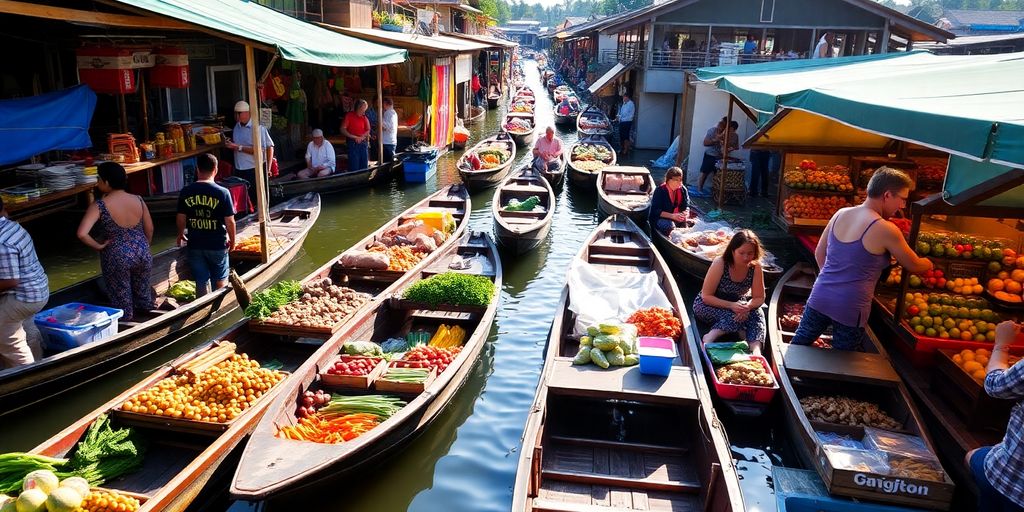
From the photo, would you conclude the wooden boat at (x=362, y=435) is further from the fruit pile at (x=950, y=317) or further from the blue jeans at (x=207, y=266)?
the fruit pile at (x=950, y=317)

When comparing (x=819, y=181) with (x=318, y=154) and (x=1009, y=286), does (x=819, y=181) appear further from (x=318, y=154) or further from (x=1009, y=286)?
(x=318, y=154)

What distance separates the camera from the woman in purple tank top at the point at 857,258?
5.70 m

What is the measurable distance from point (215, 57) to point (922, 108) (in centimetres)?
1309

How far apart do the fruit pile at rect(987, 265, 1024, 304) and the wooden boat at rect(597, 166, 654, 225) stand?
5.90 m

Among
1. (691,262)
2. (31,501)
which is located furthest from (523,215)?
(31,501)

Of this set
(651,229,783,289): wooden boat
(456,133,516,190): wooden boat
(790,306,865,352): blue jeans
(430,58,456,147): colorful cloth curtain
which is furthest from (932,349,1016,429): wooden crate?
(430,58,456,147): colorful cloth curtain

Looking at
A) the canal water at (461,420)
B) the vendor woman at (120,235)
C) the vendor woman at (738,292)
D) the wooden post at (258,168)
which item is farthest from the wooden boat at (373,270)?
the vendor woman at (738,292)

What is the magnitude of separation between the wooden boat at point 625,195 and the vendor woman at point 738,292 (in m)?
5.23

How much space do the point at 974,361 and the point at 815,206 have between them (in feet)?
14.3

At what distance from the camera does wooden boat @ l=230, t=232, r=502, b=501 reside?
4.54 metres

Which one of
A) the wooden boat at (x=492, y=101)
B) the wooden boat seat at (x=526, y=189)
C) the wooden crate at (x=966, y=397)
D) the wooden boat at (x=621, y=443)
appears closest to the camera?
the wooden boat at (x=621, y=443)

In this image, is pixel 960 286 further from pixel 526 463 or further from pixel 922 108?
pixel 526 463

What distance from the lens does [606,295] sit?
7555 millimetres

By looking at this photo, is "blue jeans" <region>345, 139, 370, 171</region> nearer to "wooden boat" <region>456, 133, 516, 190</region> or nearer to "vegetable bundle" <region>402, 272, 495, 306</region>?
"wooden boat" <region>456, 133, 516, 190</region>
